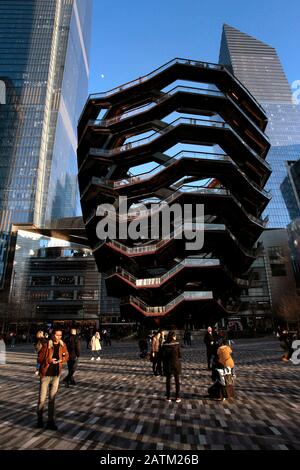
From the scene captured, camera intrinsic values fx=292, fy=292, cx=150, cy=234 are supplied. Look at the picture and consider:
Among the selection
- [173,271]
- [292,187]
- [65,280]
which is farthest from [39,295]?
[292,187]

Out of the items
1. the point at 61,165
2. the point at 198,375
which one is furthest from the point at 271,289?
the point at 61,165

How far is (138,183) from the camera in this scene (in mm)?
34594

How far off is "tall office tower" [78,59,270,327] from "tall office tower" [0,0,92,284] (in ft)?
194

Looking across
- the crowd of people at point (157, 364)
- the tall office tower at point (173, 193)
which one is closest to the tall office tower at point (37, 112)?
the tall office tower at point (173, 193)

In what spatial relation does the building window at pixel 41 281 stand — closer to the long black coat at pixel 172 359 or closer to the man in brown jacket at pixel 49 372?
the long black coat at pixel 172 359

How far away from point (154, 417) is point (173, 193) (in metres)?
28.6

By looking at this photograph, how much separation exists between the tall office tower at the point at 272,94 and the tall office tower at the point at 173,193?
270 ft

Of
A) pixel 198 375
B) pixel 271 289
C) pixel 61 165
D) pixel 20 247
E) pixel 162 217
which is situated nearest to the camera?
pixel 198 375

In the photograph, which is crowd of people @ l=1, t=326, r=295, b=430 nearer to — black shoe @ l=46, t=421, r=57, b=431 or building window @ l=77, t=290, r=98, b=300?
black shoe @ l=46, t=421, r=57, b=431

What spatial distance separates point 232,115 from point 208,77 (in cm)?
584

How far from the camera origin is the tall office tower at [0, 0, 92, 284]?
93.9 meters

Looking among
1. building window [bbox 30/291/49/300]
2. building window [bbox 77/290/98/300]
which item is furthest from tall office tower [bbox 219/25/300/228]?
building window [bbox 30/291/49/300]
